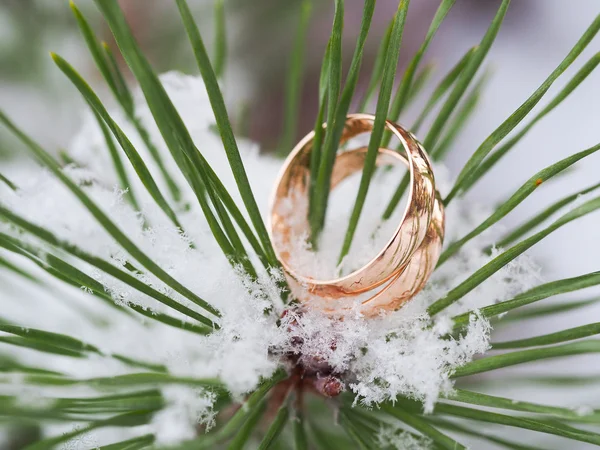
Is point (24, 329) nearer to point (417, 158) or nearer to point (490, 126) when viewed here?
point (417, 158)

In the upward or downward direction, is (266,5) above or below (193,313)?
above

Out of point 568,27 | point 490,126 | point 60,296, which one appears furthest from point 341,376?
point 568,27

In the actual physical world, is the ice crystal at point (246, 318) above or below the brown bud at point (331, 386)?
above

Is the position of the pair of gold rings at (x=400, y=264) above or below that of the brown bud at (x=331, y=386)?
above

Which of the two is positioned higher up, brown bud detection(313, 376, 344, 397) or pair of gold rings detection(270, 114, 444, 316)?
pair of gold rings detection(270, 114, 444, 316)

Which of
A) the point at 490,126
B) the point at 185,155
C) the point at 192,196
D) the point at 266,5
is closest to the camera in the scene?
the point at 185,155

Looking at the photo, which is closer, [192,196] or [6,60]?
[192,196]

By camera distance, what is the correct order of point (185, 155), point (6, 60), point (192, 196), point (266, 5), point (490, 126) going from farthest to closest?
1. point (490, 126)
2. point (266, 5)
3. point (6, 60)
4. point (192, 196)
5. point (185, 155)

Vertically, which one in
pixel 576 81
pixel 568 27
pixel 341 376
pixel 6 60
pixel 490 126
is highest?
pixel 568 27

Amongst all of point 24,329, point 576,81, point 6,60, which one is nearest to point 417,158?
point 576,81

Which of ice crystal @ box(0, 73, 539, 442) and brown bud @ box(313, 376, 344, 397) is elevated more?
ice crystal @ box(0, 73, 539, 442)

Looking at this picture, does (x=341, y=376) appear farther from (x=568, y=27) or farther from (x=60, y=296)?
(x=568, y=27)
